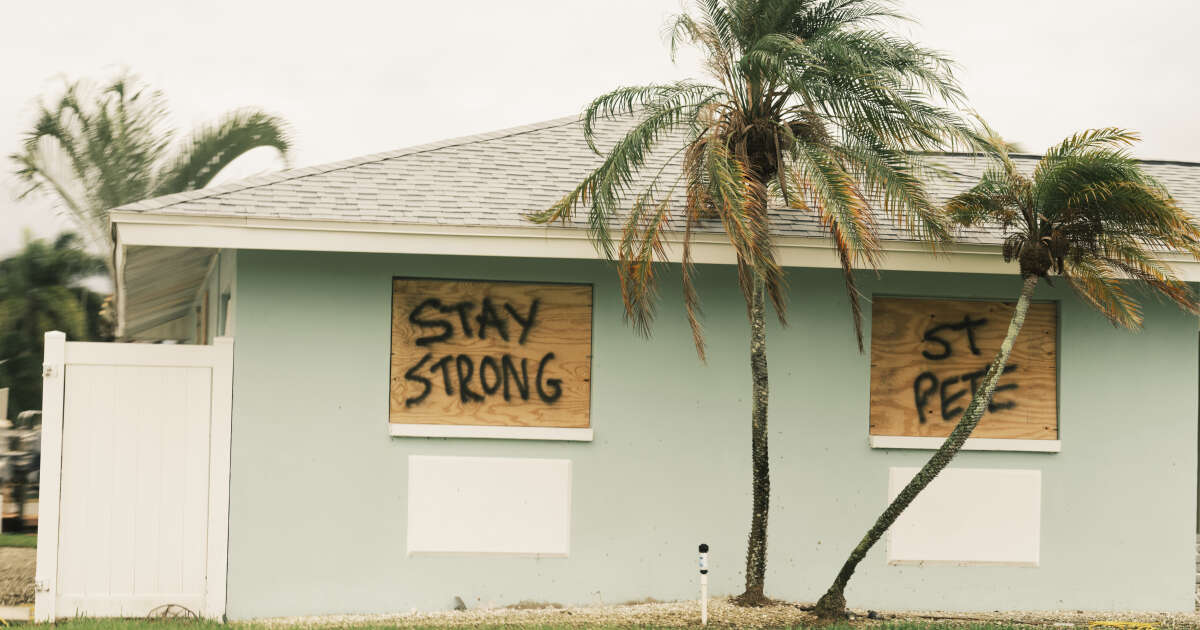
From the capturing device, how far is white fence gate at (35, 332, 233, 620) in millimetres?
8477

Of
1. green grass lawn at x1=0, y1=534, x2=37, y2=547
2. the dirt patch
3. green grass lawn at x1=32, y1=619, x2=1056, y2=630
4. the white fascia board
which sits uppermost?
the white fascia board

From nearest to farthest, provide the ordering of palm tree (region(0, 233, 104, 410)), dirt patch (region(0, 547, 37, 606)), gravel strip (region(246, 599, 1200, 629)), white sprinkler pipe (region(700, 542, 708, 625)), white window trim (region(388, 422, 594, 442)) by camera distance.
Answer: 1. white sprinkler pipe (region(700, 542, 708, 625))
2. gravel strip (region(246, 599, 1200, 629))
3. white window trim (region(388, 422, 594, 442))
4. dirt patch (region(0, 547, 37, 606))
5. palm tree (region(0, 233, 104, 410))

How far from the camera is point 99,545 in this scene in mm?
8531

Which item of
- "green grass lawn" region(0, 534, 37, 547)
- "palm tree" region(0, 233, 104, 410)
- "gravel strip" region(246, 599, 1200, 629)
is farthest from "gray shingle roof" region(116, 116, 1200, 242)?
"palm tree" region(0, 233, 104, 410)

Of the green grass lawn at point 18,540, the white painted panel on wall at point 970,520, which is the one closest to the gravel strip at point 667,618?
the white painted panel on wall at point 970,520

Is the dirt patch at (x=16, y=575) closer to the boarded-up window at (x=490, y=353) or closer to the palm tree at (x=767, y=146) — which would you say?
the boarded-up window at (x=490, y=353)

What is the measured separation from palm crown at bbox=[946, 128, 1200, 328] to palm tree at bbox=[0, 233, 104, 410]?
20.6 metres

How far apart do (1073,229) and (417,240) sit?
17.0 feet

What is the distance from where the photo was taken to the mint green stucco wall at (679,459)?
884 cm

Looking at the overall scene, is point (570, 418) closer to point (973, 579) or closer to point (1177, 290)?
point (973, 579)

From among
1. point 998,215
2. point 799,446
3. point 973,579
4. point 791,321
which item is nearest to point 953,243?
point 998,215

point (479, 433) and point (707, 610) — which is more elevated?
point (479, 433)

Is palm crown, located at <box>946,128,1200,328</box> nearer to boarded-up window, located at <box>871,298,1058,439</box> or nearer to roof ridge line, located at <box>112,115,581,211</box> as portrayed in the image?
boarded-up window, located at <box>871,298,1058,439</box>

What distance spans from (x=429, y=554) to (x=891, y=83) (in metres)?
5.30
